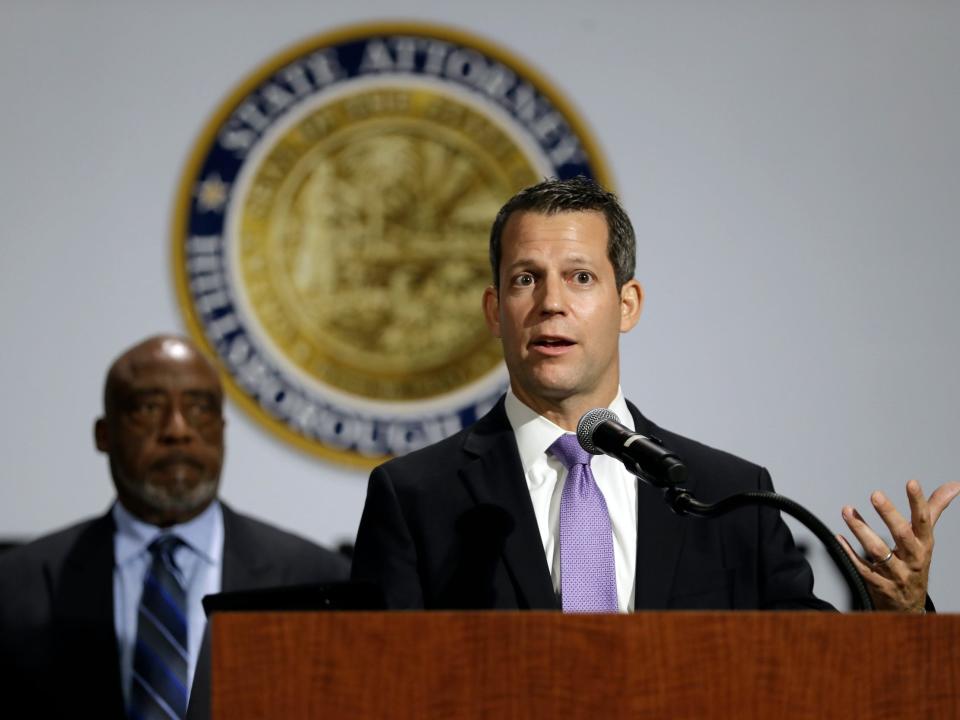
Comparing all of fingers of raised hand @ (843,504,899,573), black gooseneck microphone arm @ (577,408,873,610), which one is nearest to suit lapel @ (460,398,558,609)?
black gooseneck microphone arm @ (577,408,873,610)

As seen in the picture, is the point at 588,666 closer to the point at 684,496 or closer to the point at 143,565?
the point at 684,496

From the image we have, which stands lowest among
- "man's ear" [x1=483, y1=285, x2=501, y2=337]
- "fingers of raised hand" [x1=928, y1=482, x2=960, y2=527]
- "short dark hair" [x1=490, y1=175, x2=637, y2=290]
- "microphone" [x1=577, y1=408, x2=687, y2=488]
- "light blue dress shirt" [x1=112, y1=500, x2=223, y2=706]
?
"light blue dress shirt" [x1=112, y1=500, x2=223, y2=706]

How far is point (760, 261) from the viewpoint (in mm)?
3646

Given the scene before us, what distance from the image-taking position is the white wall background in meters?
3.54

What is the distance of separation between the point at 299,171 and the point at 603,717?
A: 2.62 m

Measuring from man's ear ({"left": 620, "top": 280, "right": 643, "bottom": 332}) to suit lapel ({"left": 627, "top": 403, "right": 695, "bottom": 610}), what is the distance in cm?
25

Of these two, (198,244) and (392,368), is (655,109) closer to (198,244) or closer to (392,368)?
(392,368)

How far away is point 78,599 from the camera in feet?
9.17

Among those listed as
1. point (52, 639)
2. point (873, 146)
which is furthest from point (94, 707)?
point (873, 146)

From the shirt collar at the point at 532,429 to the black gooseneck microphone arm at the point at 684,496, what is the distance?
11.2 inches

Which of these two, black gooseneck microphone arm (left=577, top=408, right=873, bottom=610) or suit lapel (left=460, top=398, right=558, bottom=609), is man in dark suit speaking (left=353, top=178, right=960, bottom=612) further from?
black gooseneck microphone arm (left=577, top=408, right=873, bottom=610)

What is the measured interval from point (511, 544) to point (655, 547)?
0.18 metres

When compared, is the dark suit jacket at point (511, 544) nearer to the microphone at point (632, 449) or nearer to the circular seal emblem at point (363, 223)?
the microphone at point (632, 449)

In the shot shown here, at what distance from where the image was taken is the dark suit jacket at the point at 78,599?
2699mm
